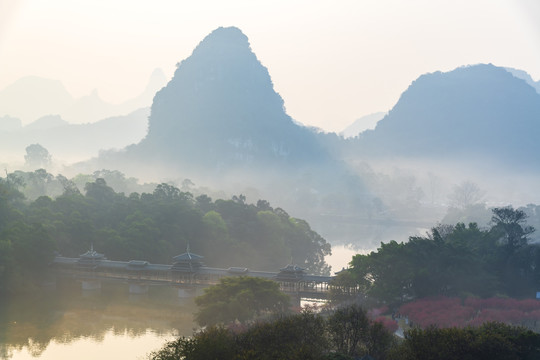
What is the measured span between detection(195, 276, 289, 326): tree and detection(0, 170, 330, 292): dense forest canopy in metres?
18.6

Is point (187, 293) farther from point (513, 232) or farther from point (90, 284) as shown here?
point (513, 232)

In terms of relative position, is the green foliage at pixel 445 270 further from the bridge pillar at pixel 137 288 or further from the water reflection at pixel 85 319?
the bridge pillar at pixel 137 288

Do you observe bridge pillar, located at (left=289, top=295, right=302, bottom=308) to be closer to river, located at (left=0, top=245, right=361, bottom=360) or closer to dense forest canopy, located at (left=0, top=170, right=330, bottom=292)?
river, located at (left=0, top=245, right=361, bottom=360)

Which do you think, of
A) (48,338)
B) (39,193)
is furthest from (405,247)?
(39,193)

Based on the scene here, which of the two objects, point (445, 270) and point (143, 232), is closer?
point (445, 270)

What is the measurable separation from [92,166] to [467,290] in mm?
162529

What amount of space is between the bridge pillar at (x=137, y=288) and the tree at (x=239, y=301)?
1350 centimetres

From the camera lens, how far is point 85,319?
141 ft

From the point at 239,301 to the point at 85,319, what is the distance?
1305 cm

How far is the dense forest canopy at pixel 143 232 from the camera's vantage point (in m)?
50.8

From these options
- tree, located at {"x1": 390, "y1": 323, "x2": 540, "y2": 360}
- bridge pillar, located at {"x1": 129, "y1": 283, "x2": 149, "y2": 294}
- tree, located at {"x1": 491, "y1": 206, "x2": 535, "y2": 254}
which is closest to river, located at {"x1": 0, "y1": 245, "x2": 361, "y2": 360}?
bridge pillar, located at {"x1": 129, "y1": 283, "x2": 149, "y2": 294}

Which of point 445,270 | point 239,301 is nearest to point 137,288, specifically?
point 239,301

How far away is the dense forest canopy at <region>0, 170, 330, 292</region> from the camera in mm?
50781

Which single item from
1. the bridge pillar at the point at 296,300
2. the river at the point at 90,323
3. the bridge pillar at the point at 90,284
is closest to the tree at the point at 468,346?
the river at the point at 90,323
